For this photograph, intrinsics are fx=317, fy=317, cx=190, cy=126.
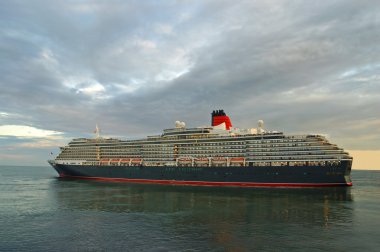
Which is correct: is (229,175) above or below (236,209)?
above

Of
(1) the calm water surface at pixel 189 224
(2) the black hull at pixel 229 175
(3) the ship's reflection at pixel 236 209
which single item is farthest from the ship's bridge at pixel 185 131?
(1) the calm water surface at pixel 189 224

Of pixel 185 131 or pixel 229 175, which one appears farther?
pixel 185 131

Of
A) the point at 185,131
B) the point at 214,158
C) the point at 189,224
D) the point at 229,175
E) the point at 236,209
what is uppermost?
the point at 185,131

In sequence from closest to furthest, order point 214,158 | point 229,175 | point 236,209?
1. point 236,209
2. point 229,175
3. point 214,158

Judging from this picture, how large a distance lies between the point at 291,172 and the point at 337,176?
938 cm

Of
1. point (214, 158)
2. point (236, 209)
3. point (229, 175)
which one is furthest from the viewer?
point (214, 158)

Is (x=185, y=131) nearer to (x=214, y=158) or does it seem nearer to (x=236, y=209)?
(x=214, y=158)

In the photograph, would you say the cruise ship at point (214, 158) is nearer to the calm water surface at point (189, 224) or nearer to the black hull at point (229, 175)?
the black hull at point (229, 175)

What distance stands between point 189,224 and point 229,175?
4292cm

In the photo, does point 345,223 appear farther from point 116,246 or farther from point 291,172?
point 291,172

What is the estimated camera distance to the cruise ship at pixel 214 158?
2731 inches

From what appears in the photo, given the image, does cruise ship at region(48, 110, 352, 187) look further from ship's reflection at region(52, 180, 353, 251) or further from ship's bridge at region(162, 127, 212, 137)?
ship's reflection at region(52, 180, 353, 251)

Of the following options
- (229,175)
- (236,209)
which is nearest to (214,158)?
(229,175)

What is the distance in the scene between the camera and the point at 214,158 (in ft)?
271
